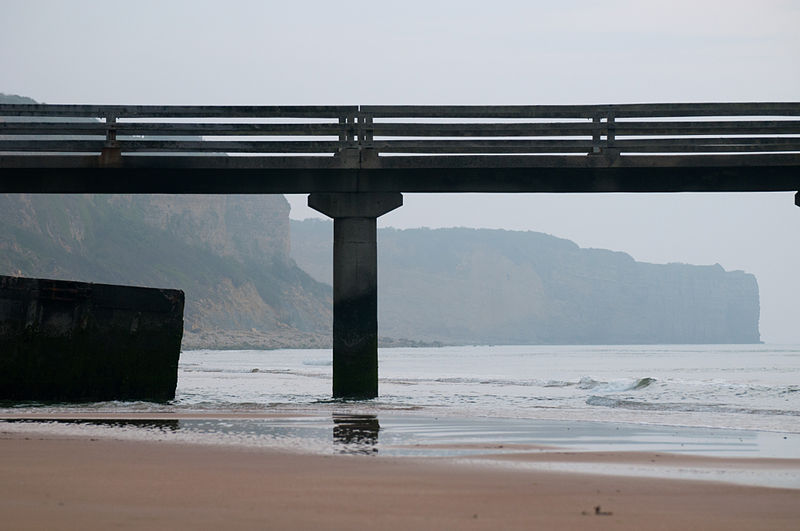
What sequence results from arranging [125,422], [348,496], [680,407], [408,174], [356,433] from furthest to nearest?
1. [408,174]
2. [680,407]
3. [125,422]
4. [356,433]
5. [348,496]

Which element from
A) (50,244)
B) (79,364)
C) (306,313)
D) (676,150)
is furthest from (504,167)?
(306,313)

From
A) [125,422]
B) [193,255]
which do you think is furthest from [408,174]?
[193,255]

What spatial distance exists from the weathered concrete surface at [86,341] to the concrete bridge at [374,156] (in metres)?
2.07

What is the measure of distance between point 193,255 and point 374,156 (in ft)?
425

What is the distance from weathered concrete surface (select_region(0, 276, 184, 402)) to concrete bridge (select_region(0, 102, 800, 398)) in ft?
6.78

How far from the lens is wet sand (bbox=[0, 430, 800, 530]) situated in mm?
4047

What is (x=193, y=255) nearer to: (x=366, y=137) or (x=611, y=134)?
(x=366, y=137)

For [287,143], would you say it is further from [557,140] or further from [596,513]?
[596,513]

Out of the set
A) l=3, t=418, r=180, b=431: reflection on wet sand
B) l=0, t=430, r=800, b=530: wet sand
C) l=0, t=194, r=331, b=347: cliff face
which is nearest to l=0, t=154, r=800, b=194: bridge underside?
l=3, t=418, r=180, b=431: reflection on wet sand

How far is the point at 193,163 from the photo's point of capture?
13.9 m

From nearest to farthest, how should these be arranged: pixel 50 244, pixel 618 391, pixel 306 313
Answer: pixel 618 391
pixel 50 244
pixel 306 313

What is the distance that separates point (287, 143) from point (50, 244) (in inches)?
4320

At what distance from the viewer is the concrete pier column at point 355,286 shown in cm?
1391

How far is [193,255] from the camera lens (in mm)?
140125
